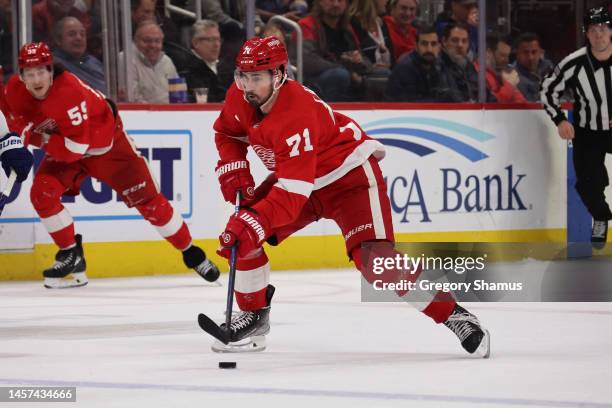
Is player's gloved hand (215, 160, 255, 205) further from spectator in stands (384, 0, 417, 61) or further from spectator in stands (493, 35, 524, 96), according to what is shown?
spectator in stands (493, 35, 524, 96)

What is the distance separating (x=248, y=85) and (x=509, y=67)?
4955 mm

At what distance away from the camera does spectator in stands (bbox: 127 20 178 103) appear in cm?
822

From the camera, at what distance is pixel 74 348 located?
5328 mm

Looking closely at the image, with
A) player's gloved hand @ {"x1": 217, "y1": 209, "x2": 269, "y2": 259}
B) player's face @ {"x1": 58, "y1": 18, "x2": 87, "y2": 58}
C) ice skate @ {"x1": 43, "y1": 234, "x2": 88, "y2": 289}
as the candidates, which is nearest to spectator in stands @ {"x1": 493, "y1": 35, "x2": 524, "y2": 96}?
player's face @ {"x1": 58, "y1": 18, "x2": 87, "y2": 58}

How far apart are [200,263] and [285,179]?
3.11 m

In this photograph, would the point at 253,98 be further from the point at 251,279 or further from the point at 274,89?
the point at 251,279

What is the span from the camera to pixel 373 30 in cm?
913

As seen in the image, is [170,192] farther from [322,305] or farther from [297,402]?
[297,402]

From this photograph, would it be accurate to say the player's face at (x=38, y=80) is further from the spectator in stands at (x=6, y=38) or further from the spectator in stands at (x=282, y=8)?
the spectator in stands at (x=282, y=8)

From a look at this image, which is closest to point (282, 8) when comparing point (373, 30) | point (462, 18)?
point (373, 30)

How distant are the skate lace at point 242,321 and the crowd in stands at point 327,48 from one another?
10.7ft

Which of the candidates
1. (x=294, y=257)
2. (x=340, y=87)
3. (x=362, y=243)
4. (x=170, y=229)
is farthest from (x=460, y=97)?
(x=362, y=243)

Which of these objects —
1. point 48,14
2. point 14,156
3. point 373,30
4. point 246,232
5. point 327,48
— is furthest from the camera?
point 373,30

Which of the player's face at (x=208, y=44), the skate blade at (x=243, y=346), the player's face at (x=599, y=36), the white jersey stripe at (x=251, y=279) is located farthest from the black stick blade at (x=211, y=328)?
the player's face at (x=599, y=36)
